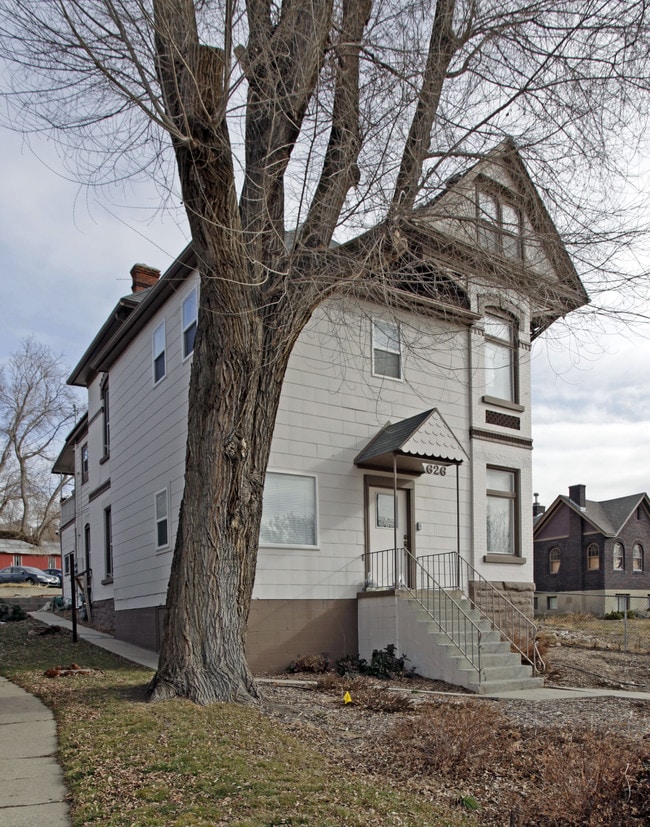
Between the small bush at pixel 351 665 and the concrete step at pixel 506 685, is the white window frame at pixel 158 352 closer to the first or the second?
the small bush at pixel 351 665

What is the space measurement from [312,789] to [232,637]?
2.90 m

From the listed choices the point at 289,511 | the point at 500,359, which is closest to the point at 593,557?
the point at 500,359

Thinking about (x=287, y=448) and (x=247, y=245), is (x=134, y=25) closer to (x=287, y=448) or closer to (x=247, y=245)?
(x=247, y=245)

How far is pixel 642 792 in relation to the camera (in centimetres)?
441

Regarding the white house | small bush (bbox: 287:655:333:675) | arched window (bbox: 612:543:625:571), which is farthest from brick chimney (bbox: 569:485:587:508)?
small bush (bbox: 287:655:333:675)

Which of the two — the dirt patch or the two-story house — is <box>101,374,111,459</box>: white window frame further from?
the two-story house

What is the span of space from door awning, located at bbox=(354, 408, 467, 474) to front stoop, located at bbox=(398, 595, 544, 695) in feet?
7.42

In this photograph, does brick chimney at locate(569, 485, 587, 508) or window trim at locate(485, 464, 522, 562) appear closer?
window trim at locate(485, 464, 522, 562)

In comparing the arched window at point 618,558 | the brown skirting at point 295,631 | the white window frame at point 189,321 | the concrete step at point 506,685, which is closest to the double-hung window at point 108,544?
the brown skirting at point 295,631

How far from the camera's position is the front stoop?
10602mm

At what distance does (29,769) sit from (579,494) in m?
37.5

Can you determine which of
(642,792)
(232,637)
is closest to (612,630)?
(232,637)

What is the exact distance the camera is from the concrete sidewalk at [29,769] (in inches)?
181

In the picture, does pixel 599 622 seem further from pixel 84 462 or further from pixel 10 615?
pixel 10 615
